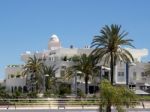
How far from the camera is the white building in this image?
278ft

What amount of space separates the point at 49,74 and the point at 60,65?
10.0ft

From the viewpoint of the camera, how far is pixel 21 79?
90875mm

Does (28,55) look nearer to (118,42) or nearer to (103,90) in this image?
(118,42)

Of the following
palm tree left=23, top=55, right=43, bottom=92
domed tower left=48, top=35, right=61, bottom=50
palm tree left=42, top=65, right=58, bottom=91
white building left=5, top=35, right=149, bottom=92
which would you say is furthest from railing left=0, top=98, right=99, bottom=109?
domed tower left=48, top=35, right=61, bottom=50

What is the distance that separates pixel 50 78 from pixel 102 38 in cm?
2042

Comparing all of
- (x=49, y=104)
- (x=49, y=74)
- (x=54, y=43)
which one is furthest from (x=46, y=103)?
(x=54, y=43)

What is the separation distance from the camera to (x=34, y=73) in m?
87.3

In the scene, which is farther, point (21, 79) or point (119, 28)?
point (21, 79)

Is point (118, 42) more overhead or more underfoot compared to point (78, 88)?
more overhead

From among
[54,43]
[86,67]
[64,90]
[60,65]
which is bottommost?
[64,90]

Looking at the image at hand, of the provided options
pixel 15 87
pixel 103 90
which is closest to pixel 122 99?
pixel 103 90

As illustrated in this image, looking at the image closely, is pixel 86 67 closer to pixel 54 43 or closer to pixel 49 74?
pixel 49 74

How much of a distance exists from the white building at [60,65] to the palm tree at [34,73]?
198 cm

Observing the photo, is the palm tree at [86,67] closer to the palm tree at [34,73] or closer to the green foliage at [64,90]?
the green foliage at [64,90]
